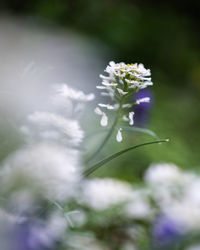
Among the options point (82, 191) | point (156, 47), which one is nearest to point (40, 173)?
point (82, 191)

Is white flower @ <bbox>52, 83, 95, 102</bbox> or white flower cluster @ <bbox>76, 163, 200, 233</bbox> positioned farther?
white flower cluster @ <bbox>76, 163, 200, 233</bbox>

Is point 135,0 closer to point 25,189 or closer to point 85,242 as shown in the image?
point 85,242

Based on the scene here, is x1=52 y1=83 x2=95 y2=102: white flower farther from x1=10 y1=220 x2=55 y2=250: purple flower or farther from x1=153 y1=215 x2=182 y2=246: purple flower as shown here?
x1=153 y1=215 x2=182 y2=246: purple flower

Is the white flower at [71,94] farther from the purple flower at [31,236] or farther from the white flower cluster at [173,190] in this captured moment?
the white flower cluster at [173,190]

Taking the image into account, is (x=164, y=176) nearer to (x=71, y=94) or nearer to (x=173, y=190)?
(x=173, y=190)

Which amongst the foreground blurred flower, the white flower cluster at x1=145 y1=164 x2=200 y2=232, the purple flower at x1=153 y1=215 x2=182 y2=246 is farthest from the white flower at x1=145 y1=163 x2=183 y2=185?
the foreground blurred flower

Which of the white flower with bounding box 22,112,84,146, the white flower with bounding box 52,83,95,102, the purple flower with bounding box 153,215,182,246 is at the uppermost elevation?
the white flower with bounding box 52,83,95,102
